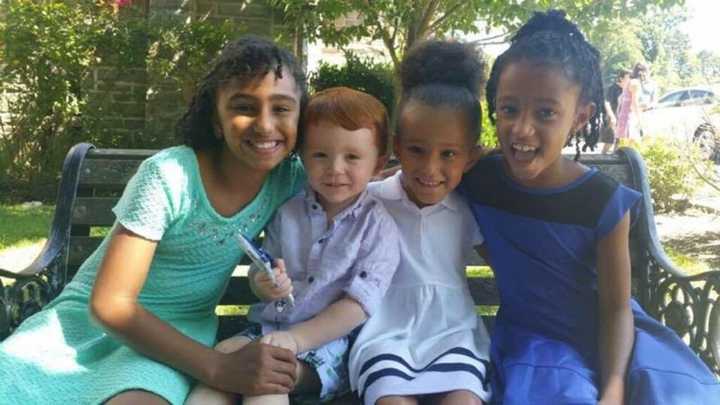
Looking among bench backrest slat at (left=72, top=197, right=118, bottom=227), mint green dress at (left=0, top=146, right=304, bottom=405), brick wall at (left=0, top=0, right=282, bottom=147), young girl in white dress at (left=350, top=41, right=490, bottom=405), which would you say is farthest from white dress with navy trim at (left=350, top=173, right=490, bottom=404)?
brick wall at (left=0, top=0, right=282, bottom=147)

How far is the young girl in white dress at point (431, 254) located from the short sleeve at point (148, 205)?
2.22ft

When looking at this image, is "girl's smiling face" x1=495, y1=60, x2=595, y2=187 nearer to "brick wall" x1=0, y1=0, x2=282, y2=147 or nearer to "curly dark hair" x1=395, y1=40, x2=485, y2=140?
"curly dark hair" x1=395, y1=40, x2=485, y2=140

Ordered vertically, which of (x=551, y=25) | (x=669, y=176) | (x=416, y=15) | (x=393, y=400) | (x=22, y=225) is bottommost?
(x=22, y=225)

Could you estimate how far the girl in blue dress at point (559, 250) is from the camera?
198cm

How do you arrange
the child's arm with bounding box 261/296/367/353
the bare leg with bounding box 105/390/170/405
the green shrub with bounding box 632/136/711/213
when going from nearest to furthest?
the bare leg with bounding box 105/390/170/405 → the child's arm with bounding box 261/296/367/353 → the green shrub with bounding box 632/136/711/213

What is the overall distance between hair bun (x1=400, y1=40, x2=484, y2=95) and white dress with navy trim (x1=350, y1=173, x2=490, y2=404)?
1.10 feet

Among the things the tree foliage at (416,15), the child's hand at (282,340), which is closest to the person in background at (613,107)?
the tree foliage at (416,15)

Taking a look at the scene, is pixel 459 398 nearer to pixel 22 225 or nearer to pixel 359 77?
pixel 22 225

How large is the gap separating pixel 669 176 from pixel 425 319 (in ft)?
23.8

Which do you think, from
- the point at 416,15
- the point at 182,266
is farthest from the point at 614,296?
the point at 416,15

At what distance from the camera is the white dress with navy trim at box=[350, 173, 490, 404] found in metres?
1.96

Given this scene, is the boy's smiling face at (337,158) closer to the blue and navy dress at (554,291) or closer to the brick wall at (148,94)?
the blue and navy dress at (554,291)

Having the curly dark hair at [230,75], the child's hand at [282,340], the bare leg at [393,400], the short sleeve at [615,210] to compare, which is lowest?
the bare leg at [393,400]

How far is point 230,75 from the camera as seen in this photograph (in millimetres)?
2061
